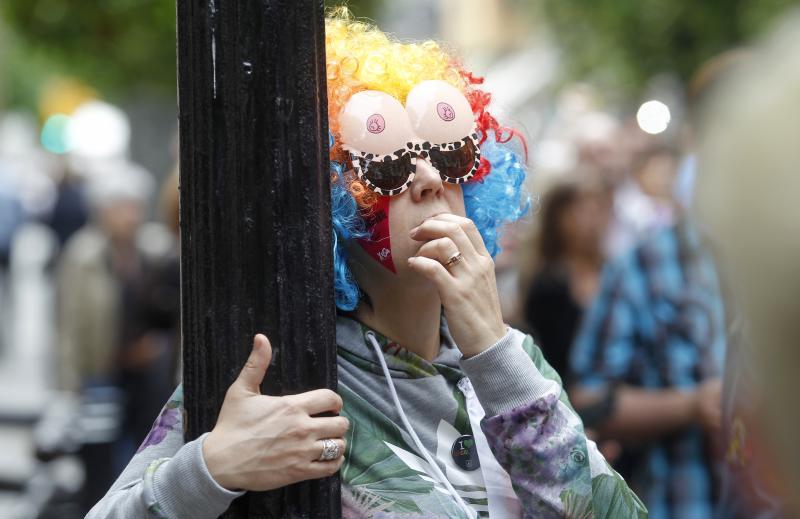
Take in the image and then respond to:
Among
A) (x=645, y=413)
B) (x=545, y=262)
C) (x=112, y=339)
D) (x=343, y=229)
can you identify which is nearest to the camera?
(x=343, y=229)

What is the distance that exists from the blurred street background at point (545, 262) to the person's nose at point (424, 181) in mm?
347

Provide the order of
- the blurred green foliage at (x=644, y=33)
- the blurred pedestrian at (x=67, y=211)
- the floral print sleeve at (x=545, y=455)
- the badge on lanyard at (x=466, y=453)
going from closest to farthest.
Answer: the floral print sleeve at (x=545, y=455)
the badge on lanyard at (x=466, y=453)
the blurred pedestrian at (x=67, y=211)
the blurred green foliage at (x=644, y=33)

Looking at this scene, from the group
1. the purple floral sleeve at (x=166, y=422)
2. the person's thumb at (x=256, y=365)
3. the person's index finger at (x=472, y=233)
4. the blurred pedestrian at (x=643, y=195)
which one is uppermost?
the blurred pedestrian at (x=643, y=195)

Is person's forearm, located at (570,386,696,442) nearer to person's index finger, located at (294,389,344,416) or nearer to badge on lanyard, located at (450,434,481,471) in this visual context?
badge on lanyard, located at (450,434,481,471)

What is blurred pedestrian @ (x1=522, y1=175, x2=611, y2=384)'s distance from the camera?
579 cm

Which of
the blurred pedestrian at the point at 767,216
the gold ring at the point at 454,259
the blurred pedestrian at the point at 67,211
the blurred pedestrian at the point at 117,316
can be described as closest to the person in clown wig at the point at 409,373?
the gold ring at the point at 454,259

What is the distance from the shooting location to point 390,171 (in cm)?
228

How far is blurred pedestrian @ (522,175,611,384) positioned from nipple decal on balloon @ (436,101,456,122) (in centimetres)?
347

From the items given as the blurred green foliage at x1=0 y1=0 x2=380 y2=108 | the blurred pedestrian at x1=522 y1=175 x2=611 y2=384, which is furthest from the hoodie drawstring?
the blurred green foliage at x1=0 y1=0 x2=380 y2=108

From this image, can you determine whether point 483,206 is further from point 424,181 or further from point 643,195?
point 643,195

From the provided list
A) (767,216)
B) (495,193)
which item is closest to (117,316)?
(495,193)

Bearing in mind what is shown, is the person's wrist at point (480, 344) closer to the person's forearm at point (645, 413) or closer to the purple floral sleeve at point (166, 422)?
the purple floral sleeve at point (166, 422)

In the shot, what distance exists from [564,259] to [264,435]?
4.30 meters

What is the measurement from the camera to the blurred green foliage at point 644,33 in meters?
17.4
